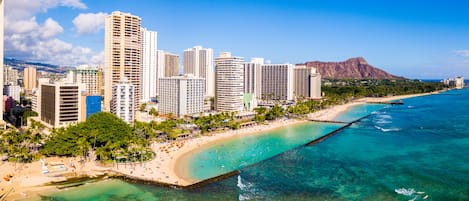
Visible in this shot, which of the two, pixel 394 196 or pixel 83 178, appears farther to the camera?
pixel 83 178

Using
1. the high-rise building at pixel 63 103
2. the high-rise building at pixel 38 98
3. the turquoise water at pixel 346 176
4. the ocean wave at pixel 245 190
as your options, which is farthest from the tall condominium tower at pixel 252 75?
the ocean wave at pixel 245 190

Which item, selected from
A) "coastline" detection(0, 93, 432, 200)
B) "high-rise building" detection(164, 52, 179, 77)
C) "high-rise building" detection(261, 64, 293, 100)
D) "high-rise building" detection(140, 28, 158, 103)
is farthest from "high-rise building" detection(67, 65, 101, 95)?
"high-rise building" detection(261, 64, 293, 100)

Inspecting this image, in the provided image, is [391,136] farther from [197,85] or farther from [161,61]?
[161,61]

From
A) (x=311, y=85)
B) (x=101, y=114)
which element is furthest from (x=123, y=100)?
(x=311, y=85)

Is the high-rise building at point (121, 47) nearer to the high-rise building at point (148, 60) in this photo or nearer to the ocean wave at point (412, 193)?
the high-rise building at point (148, 60)

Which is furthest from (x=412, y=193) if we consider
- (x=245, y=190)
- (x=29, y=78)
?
(x=29, y=78)

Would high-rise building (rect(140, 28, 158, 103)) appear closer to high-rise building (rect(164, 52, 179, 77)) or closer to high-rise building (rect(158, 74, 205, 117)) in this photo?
high-rise building (rect(164, 52, 179, 77))

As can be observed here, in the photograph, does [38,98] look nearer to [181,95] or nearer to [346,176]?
[181,95]

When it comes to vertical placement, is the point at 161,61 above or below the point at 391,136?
above
